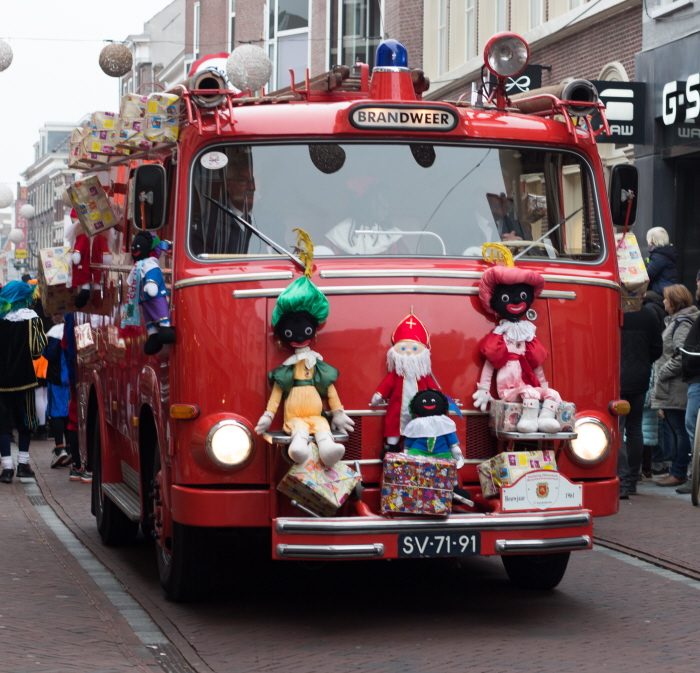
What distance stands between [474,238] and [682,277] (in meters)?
12.1

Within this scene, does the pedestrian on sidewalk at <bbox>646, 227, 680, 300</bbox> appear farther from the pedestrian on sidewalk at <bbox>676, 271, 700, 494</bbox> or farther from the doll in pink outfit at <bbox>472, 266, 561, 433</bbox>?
the doll in pink outfit at <bbox>472, 266, 561, 433</bbox>

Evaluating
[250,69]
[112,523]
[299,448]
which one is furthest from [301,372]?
[250,69]

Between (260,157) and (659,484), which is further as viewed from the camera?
(659,484)

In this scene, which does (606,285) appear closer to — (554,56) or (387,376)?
(387,376)

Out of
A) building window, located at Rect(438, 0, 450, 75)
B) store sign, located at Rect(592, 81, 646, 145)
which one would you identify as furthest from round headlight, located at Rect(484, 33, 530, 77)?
building window, located at Rect(438, 0, 450, 75)

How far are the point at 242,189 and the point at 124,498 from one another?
272 cm

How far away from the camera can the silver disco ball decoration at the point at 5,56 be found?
18.3 m

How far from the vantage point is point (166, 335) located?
274 inches

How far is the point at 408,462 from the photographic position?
21.6ft

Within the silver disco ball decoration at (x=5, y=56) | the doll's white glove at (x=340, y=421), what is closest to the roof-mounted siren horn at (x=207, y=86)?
the doll's white glove at (x=340, y=421)

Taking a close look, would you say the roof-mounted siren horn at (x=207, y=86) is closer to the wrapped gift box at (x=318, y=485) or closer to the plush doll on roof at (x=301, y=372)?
the plush doll on roof at (x=301, y=372)

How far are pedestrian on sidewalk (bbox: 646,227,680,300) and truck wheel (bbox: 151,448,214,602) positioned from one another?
767cm

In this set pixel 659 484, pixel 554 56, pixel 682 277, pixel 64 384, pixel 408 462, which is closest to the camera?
pixel 408 462

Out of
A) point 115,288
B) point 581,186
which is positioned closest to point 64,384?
point 115,288
